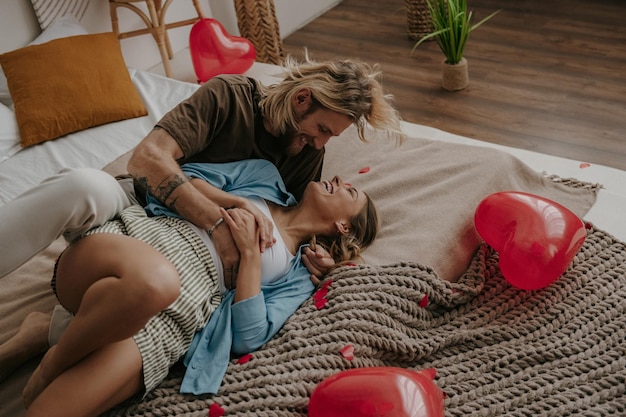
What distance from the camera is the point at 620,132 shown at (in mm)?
2916

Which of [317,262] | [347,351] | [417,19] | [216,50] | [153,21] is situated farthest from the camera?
[417,19]

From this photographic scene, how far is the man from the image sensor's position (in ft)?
5.85

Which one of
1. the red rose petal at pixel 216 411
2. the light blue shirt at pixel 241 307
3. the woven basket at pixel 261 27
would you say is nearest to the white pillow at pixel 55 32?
the woven basket at pixel 261 27

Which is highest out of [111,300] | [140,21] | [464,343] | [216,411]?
[140,21]

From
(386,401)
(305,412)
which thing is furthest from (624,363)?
(305,412)

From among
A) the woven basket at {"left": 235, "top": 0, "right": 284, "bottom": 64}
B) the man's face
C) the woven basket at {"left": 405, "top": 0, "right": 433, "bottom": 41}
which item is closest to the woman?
the man's face

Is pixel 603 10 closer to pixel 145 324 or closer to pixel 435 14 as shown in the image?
pixel 435 14

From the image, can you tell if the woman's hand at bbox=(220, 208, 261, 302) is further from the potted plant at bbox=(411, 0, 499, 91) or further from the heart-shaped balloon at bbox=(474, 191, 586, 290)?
the potted plant at bbox=(411, 0, 499, 91)

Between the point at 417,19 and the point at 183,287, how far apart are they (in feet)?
9.20

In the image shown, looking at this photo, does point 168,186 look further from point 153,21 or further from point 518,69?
point 518,69

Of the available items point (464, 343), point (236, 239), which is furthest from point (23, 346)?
point (464, 343)

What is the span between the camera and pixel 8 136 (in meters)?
2.61

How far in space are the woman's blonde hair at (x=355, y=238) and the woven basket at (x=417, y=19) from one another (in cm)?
220

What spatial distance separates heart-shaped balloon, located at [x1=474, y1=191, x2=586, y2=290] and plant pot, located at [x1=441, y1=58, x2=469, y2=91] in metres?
1.65
